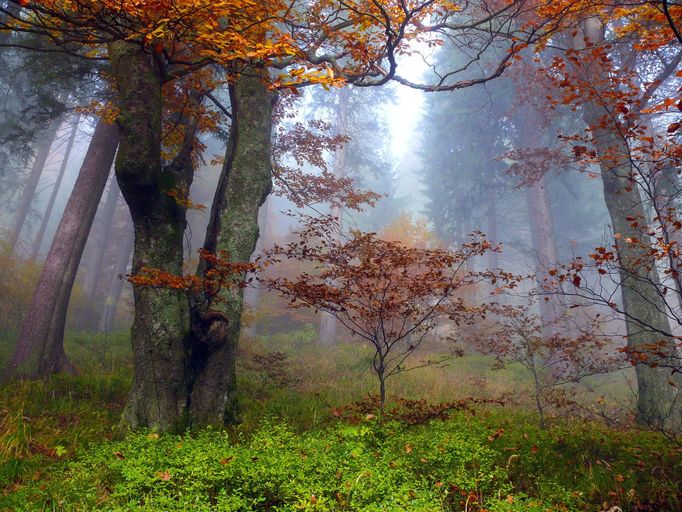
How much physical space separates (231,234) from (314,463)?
328cm

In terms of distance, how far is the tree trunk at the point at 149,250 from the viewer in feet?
16.0

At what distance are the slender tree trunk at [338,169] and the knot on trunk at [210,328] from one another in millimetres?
9919

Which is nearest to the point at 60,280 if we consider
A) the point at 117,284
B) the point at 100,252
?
the point at 117,284

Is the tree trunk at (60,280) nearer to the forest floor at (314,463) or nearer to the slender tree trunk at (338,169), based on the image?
the forest floor at (314,463)

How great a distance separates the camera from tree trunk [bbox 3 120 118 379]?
750 cm

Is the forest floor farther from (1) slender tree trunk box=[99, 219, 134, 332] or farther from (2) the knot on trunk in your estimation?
(1) slender tree trunk box=[99, 219, 134, 332]

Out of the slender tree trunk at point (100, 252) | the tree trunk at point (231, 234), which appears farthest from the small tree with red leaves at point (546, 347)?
the slender tree trunk at point (100, 252)

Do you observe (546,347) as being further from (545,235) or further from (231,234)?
(545,235)

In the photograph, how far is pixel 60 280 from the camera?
8.01 m

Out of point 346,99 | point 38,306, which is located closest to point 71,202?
point 38,306

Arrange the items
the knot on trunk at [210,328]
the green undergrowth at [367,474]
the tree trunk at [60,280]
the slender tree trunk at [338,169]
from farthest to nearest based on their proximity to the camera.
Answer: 1. the slender tree trunk at [338,169]
2. the tree trunk at [60,280]
3. the knot on trunk at [210,328]
4. the green undergrowth at [367,474]

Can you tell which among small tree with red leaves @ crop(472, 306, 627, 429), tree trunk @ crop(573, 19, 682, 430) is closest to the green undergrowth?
Answer: small tree with red leaves @ crop(472, 306, 627, 429)

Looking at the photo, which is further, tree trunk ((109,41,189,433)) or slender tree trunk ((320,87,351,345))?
slender tree trunk ((320,87,351,345))

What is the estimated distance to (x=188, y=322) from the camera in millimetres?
5281
